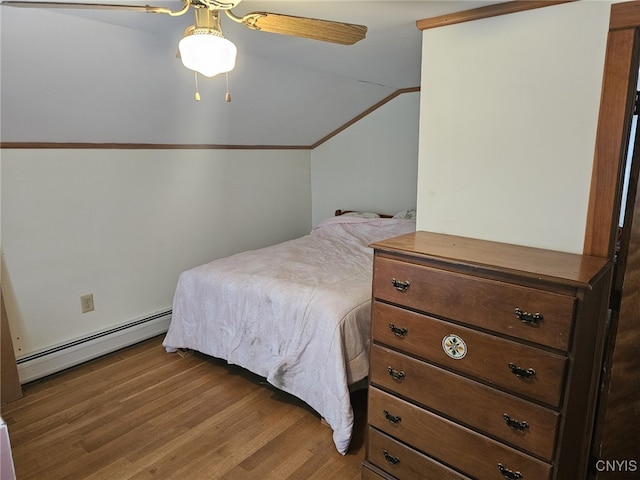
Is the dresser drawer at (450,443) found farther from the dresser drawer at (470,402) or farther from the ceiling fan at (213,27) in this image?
the ceiling fan at (213,27)

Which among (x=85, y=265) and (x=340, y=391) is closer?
(x=340, y=391)

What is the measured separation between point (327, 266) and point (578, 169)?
1583 millimetres

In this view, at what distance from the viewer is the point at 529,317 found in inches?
48.3

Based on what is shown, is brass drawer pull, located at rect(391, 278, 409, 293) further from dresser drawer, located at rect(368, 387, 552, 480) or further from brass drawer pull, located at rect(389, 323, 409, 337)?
dresser drawer, located at rect(368, 387, 552, 480)

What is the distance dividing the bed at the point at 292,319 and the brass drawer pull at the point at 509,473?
29.1 inches

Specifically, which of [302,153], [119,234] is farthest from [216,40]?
[302,153]

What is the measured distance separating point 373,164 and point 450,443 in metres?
2.98

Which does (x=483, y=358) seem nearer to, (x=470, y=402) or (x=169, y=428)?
(x=470, y=402)

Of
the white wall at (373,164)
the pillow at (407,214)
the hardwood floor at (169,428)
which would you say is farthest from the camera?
the white wall at (373,164)

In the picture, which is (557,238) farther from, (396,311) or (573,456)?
(573,456)

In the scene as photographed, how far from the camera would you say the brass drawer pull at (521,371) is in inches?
49.1

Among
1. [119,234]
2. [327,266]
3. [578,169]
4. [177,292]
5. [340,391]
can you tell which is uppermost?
[578,169]

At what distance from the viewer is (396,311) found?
1.55m

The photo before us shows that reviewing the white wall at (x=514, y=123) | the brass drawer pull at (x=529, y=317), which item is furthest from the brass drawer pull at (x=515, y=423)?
the white wall at (x=514, y=123)
